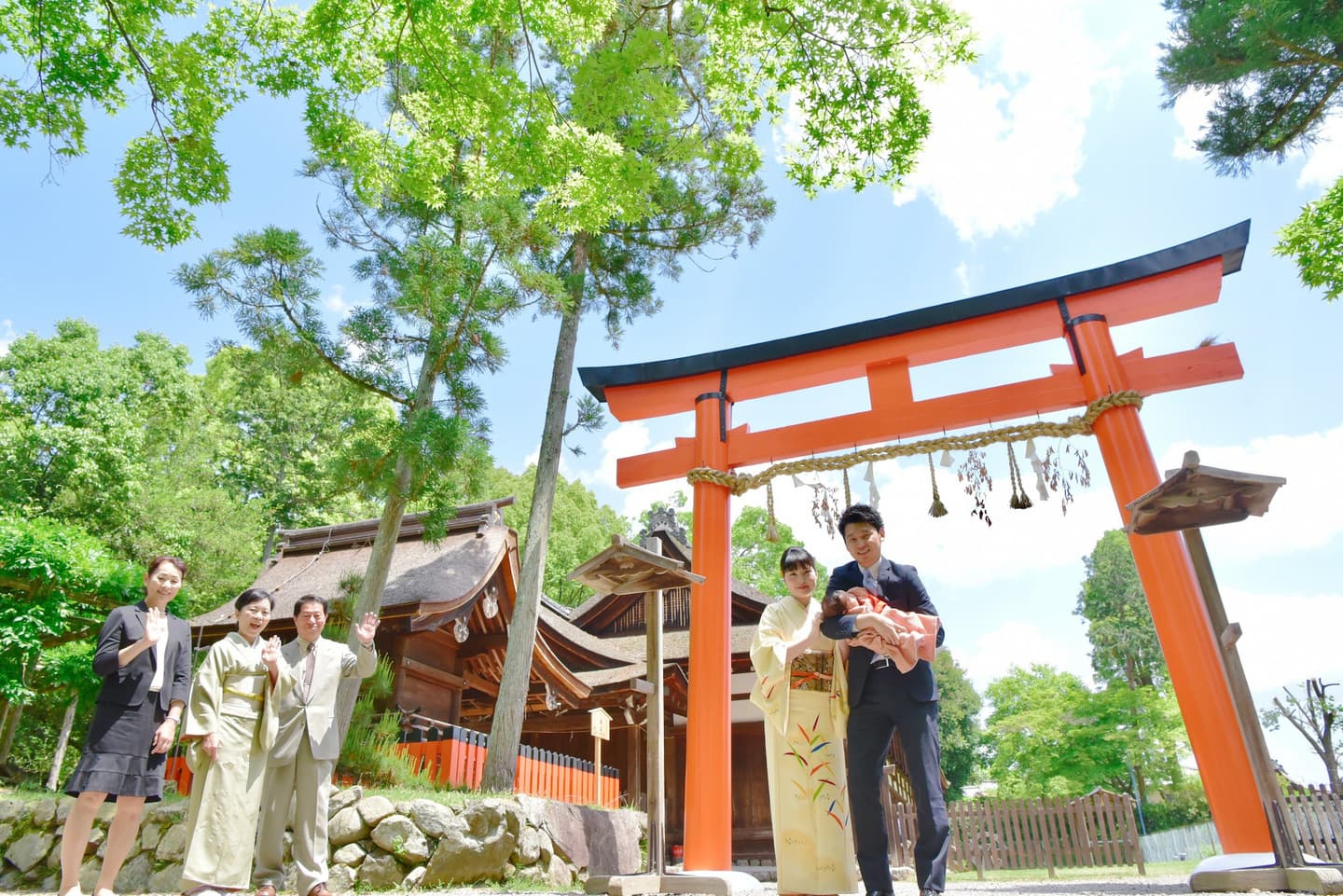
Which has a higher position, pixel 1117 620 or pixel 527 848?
pixel 1117 620

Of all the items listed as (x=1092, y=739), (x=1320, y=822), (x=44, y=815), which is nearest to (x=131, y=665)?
(x=44, y=815)

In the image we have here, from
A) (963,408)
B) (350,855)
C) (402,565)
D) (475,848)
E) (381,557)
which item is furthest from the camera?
(402,565)

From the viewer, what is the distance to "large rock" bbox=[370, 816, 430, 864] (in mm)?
5348

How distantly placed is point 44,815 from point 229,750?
4349 millimetres

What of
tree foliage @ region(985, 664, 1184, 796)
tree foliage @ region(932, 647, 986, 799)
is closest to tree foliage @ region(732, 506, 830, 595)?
tree foliage @ region(985, 664, 1184, 796)

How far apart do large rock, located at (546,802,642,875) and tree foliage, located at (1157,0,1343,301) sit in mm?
8605

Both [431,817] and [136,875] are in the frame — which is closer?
[136,875]

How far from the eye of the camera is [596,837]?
6.95m

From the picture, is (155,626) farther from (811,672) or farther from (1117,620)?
(1117,620)

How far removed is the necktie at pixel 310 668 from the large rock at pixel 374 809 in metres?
2.49

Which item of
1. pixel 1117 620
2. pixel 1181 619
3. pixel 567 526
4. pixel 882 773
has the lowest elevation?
pixel 882 773

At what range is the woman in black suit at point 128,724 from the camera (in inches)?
124

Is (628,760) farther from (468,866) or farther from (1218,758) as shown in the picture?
(1218,758)

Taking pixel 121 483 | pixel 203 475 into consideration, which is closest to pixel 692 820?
pixel 121 483
